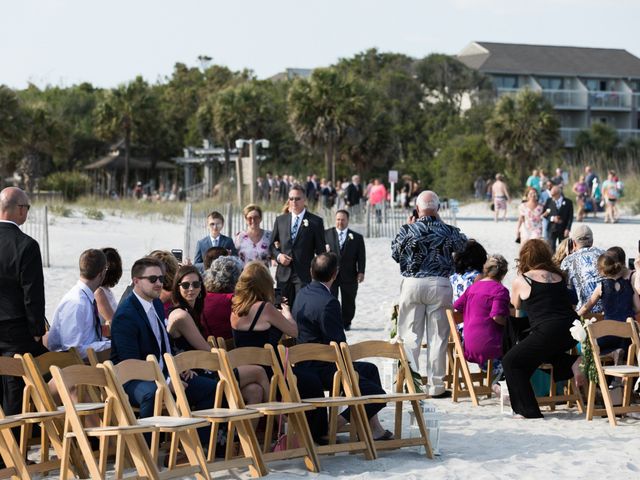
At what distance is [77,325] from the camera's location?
7.82 m

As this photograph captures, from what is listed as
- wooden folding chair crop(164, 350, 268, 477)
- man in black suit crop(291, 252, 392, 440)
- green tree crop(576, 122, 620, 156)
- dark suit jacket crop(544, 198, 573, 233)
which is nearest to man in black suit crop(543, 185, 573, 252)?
dark suit jacket crop(544, 198, 573, 233)

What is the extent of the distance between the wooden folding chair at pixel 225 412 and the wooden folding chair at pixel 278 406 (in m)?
0.06

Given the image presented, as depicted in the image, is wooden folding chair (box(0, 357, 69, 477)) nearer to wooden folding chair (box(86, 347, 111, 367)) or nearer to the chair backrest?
wooden folding chair (box(86, 347, 111, 367))

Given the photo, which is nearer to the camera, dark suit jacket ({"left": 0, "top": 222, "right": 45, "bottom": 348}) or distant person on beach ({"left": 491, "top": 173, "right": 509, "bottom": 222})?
dark suit jacket ({"left": 0, "top": 222, "right": 45, "bottom": 348})

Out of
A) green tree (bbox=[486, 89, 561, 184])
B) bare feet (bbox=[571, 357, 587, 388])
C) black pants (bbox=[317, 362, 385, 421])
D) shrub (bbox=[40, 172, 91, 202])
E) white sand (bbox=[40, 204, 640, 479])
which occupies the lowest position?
white sand (bbox=[40, 204, 640, 479])

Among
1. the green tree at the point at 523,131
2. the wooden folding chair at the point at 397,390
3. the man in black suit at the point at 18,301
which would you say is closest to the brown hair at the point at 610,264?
the wooden folding chair at the point at 397,390

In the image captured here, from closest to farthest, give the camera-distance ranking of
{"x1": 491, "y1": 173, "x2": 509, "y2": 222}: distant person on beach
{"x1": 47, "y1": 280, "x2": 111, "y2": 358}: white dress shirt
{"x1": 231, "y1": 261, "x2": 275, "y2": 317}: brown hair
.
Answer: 1. {"x1": 47, "y1": 280, "x2": 111, "y2": 358}: white dress shirt
2. {"x1": 231, "y1": 261, "x2": 275, "y2": 317}: brown hair
3. {"x1": 491, "y1": 173, "x2": 509, "y2": 222}: distant person on beach

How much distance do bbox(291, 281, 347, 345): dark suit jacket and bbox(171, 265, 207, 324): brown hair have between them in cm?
68

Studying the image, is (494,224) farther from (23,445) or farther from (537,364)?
(23,445)

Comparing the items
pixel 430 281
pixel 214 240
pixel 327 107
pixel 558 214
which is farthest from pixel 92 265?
pixel 327 107

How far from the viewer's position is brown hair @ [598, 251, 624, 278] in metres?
9.67

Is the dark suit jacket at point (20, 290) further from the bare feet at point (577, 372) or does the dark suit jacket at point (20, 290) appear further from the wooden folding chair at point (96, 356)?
the bare feet at point (577, 372)

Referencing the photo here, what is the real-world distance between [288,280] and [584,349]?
15.1 feet

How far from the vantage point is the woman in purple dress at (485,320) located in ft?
31.5
